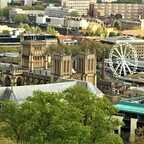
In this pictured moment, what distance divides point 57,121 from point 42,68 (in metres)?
28.3

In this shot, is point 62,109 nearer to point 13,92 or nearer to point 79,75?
point 13,92

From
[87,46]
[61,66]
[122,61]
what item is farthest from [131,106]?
[87,46]

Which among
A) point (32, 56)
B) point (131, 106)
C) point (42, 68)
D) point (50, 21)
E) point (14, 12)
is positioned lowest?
point (131, 106)

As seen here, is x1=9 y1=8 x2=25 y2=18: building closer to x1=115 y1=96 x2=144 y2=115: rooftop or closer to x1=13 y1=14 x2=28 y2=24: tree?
x1=13 y1=14 x2=28 y2=24: tree

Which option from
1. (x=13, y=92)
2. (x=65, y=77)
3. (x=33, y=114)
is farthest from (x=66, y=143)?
(x=65, y=77)

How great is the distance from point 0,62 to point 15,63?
1693 mm

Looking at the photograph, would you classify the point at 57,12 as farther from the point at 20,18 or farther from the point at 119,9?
the point at 119,9

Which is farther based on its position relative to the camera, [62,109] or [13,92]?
[13,92]

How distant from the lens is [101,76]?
52375mm

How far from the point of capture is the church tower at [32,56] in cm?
5066

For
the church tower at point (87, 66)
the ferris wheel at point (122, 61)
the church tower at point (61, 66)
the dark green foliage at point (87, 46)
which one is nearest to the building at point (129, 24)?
the dark green foliage at point (87, 46)

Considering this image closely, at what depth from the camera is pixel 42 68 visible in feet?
168

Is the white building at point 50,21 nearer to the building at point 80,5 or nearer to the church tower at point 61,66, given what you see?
the building at point 80,5

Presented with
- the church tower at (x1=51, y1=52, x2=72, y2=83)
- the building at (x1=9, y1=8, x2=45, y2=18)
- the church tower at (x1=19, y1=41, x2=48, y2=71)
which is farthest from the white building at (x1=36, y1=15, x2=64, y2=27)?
the church tower at (x1=51, y1=52, x2=72, y2=83)
